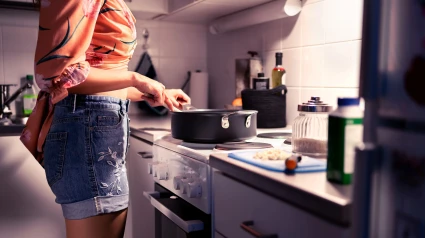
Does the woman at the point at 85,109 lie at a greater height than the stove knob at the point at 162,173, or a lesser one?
greater

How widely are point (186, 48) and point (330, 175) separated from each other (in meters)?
1.95

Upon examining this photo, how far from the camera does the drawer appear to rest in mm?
733

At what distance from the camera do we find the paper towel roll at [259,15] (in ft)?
5.73

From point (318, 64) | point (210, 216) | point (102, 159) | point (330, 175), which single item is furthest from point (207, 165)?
point (318, 64)

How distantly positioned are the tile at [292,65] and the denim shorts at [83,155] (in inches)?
37.3

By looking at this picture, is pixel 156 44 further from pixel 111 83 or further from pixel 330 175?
pixel 330 175

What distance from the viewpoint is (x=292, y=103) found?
6.17 feet

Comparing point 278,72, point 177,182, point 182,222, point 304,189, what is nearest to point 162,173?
point 177,182

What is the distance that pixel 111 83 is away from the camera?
1.10m

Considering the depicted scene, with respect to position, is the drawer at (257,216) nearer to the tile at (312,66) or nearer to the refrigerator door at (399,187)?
the refrigerator door at (399,187)

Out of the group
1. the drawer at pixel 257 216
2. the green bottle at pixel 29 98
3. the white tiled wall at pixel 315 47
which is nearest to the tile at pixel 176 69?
the white tiled wall at pixel 315 47

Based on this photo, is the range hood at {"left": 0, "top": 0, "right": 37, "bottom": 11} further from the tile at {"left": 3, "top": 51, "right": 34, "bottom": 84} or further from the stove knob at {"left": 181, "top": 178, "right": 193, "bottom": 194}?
the stove knob at {"left": 181, "top": 178, "right": 193, "bottom": 194}

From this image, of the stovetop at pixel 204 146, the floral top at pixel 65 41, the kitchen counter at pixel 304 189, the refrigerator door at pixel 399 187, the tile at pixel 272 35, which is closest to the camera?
the refrigerator door at pixel 399 187

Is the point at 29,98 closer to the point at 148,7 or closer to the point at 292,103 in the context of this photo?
the point at 148,7
